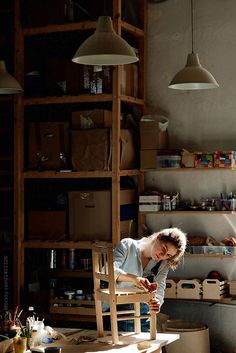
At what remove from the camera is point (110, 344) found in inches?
181

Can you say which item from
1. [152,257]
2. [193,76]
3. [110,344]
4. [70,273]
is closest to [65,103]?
[70,273]

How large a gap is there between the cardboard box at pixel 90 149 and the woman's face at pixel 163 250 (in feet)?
5.61

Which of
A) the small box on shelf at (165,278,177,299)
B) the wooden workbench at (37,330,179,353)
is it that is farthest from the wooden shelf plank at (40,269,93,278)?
the wooden workbench at (37,330,179,353)

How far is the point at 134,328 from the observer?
506 centimetres

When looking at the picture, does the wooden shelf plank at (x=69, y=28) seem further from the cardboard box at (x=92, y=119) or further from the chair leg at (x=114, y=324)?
the chair leg at (x=114, y=324)

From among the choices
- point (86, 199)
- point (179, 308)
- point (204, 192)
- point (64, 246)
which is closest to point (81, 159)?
point (86, 199)

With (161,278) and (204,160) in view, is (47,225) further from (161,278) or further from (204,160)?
(161,278)

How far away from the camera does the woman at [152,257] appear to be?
5219 mm

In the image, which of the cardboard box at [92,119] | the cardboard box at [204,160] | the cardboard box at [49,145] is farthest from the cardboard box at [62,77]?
the cardboard box at [204,160]

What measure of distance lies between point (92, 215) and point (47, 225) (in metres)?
0.52

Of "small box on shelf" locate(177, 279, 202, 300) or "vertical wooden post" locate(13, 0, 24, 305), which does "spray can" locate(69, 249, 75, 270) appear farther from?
"small box on shelf" locate(177, 279, 202, 300)

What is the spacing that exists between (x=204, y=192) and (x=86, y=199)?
1.21m

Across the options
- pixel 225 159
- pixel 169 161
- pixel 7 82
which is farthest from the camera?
pixel 169 161

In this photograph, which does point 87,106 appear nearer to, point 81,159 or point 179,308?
point 81,159
